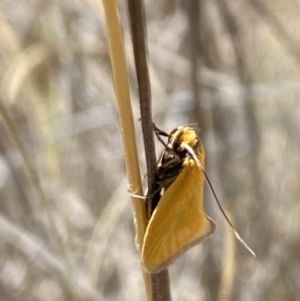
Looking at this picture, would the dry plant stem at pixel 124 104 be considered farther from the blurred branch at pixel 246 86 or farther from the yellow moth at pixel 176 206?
the blurred branch at pixel 246 86

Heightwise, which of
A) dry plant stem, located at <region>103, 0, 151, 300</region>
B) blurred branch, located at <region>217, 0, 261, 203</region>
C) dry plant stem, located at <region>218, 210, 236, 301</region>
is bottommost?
dry plant stem, located at <region>218, 210, 236, 301</region>

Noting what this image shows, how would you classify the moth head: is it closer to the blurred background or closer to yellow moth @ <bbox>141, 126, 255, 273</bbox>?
yellow moth @ <bbox>141, 126, 255, 273</bbox>

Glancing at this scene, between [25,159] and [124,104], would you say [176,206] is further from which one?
[25,159]

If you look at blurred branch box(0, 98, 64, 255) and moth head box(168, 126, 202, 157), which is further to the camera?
blurred branch box(0, 98, 64, 255)

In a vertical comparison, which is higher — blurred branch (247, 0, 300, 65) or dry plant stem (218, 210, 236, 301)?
blurred branch (247, 0, 300, 65)

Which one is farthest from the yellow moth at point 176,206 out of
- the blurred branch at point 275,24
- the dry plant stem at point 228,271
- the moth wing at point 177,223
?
the blurred branch at point 275,24

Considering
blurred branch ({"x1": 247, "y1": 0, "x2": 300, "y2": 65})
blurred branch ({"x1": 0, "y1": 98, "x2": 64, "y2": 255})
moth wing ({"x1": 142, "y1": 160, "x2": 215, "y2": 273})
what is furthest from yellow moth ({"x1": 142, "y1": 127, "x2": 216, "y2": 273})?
blurred branch ({"x1": 247, "y1": 0, "x2": 300, "y2": 65})

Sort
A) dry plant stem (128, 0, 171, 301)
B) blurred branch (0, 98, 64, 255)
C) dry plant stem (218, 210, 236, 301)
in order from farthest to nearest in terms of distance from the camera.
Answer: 1. dry plant stem (218, 210, 236, 301)
2. blurred branch (0, 98, 64, 255)
3. dry plant stem (128, 0, 171, 301)

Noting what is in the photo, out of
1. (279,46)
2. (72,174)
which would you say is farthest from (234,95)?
(72,174)
